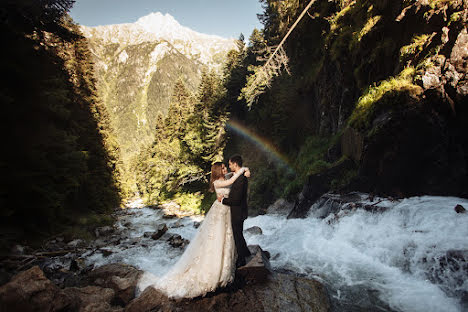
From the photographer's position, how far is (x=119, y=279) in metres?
4.57

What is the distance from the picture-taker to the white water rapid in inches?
150

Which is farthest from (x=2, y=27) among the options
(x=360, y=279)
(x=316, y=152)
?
(x=316, y=152)

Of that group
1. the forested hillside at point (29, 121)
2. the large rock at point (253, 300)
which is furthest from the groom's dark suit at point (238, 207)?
the forested hillside at point (29, 121)

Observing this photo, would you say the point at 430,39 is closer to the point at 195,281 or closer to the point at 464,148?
the point at 464,148

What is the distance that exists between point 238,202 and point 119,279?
326cm

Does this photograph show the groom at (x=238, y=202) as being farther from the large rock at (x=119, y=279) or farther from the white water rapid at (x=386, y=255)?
the large rock at (x=119, y=279)

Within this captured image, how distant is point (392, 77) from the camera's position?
766 centimetres

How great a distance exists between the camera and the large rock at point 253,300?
139 inches

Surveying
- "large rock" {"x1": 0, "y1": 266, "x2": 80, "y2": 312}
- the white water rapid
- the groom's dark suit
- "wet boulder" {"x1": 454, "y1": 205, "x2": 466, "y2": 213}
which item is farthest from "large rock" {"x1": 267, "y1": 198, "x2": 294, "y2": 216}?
"large rock" {"x1": 0, "y1": 266, "x2": 80, "y2": 312}

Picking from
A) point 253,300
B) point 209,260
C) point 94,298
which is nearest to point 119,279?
point 94,298

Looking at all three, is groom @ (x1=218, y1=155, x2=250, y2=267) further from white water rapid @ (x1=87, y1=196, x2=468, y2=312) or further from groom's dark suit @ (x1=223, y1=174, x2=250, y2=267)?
white water rapid @ (x1=87, y1=196, x2=468, y2=312)

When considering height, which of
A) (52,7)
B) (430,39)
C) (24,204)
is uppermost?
(52,7)

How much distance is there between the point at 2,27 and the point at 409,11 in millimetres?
11893

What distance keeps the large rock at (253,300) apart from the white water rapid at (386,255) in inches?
26.1
